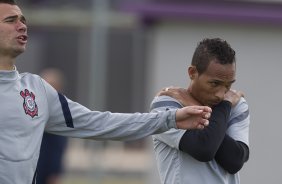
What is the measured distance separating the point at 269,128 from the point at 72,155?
13860 millimetres

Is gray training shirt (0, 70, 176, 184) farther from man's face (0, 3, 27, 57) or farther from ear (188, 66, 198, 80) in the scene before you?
ear (188, 66, 198, 80)

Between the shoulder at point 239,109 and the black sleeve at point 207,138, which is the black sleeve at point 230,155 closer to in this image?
the black sleeve at point 207,138

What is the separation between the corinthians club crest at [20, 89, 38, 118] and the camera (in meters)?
5.29

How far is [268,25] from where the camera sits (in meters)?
10.3

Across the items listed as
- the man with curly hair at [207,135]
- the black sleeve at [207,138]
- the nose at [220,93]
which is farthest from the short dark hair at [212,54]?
the black sleeve at [207,138]

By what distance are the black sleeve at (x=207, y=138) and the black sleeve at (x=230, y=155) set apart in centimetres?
6

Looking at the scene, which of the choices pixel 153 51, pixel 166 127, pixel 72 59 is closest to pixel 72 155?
pixel 72 59

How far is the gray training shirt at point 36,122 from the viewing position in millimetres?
5176

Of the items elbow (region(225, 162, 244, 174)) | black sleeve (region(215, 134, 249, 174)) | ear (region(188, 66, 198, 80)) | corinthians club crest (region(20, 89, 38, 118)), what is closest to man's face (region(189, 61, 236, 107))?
ear (region(188, 66, 198, 80))

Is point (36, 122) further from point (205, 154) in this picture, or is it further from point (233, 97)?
point (233, 97)

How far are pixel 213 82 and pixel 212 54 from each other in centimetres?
15

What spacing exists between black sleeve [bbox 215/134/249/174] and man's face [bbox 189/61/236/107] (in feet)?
0.71

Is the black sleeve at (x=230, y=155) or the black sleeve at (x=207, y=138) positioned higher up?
the black sleeve at (x=207, y=138)

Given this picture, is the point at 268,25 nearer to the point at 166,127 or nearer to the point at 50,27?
the point at 166,127
